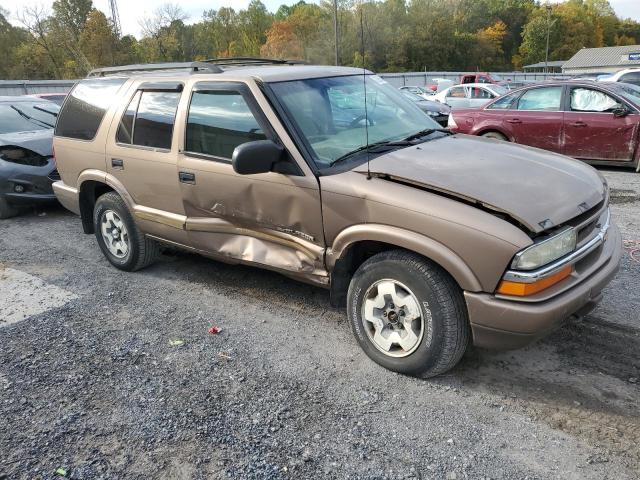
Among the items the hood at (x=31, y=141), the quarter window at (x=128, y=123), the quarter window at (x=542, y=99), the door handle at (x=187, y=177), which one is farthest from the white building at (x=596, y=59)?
the door handle at (x=187, y=177)

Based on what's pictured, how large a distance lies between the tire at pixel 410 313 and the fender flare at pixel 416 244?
0.34 ft

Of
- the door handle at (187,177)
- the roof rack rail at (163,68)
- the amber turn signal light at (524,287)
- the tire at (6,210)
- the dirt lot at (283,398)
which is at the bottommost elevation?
the dirt lot at (283,398)

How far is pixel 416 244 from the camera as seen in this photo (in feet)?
9.45

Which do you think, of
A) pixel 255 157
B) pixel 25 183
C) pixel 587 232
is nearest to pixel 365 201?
pixel 255 157

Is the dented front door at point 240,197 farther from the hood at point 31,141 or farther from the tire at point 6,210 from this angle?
the tire at point 6,210

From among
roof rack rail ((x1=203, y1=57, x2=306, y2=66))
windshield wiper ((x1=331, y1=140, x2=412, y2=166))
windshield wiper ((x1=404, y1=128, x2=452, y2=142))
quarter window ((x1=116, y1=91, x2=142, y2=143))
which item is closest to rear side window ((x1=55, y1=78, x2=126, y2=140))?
quarter window ((x1=116, y1=91, x2=142, y2=143))

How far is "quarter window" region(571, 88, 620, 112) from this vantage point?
834cm

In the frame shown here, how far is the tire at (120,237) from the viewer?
4.86 m

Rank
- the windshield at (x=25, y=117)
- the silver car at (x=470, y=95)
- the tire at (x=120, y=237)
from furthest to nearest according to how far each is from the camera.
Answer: the silver car at (x=470, y=95), the windshield at (x=25, y=117), the tire at (x=120, y=237)

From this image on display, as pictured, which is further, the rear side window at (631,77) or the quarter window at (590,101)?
the rear side window at (631,77)

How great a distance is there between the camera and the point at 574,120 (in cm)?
855

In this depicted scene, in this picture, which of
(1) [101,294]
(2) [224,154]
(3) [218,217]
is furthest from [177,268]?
(2) [224,154]

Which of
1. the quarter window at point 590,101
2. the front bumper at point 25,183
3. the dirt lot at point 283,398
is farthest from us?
the quarter window at point 590,101

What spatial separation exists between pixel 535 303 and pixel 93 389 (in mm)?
2652
